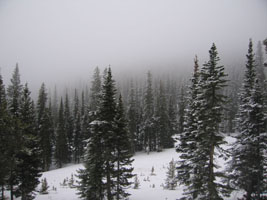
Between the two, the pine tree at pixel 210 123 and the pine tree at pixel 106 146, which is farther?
the pine tree at pixel 106 146

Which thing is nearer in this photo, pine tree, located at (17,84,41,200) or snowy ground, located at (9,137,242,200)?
pine tree, located at (17,84,41,200)

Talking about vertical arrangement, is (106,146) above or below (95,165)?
above

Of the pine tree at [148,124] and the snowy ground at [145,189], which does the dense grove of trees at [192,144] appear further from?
the pine tree at [148,124]

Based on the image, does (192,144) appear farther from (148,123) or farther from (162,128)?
(148,123)

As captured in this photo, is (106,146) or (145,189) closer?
(106,146)

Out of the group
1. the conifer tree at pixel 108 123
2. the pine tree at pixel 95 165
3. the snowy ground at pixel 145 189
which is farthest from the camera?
the snowy ground at pixel 145 189

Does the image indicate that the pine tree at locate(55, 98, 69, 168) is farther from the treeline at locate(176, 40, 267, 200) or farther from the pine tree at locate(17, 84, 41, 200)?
Result: the treeline at locate(176, 40, 267, 200)

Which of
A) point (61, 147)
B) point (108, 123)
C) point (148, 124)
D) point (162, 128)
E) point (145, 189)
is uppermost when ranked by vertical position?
point (108, 123)

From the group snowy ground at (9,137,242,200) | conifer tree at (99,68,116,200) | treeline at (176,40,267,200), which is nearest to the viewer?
treeline at (176,40,267,200)

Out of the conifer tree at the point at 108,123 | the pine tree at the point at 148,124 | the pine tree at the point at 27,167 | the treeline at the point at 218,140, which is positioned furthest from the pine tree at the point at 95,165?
the pine tree at the point at 148,124

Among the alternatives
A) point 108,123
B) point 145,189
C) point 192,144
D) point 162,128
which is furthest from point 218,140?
point 162,128

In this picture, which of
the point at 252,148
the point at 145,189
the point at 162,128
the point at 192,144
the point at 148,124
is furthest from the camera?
the point at 148,124

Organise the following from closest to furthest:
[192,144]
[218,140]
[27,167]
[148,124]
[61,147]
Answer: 1. [218,140]
2. [192,144]
3. [27,167]
4. [61,147]
5. [148,124]

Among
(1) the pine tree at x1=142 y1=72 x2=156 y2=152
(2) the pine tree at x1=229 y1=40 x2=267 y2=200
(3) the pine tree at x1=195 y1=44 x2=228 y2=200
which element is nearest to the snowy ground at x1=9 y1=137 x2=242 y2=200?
(2) the pine tree at x1=229 y1=40 x2=267 y2=200
